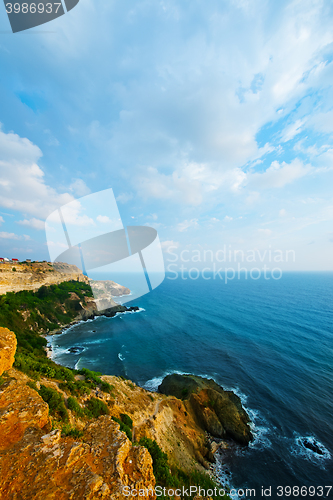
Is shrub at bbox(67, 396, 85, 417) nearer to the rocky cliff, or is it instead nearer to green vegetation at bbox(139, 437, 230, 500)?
the rocky cliff

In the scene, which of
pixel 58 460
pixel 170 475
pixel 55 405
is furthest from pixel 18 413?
pixel 170 475

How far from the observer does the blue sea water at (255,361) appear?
16.3m

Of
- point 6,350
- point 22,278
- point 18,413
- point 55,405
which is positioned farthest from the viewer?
point 22,278

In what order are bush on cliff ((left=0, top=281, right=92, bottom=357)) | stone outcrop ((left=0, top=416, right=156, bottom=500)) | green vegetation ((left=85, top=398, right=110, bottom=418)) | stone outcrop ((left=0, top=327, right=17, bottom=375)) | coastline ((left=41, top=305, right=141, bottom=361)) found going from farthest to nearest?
coastline ((left=41, top=305, right=141, bottom=361)) < bush on cliff ((left=0, top=281, right=92, bottom=357)) < green vegetation ((left=85, top=398, right=110, bottom=418)) < stone outcrop ((left=0, top=327, right=17, bottom=375)) < stone outcrop ((left=0, top=416, right=156, bottom=500))

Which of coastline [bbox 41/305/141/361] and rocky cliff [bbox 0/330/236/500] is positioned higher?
rocky cliff [bbox 0/330/236/500]

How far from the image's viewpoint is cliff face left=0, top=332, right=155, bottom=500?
4672mm

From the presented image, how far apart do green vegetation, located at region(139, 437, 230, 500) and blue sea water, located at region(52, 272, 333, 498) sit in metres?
3.60

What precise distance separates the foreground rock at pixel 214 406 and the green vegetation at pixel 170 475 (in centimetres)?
547

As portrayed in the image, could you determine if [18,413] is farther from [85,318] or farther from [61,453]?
[85,318]

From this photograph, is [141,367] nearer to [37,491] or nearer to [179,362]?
[179,362]

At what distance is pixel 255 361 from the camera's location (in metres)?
30.5

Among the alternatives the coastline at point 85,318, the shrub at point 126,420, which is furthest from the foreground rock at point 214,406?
the coastline at point 85,318

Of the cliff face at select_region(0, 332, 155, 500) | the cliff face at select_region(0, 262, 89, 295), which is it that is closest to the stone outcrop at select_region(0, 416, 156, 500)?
the cliff face at select_region(0, 332, 155, 500)

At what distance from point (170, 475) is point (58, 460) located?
31.4 feet
